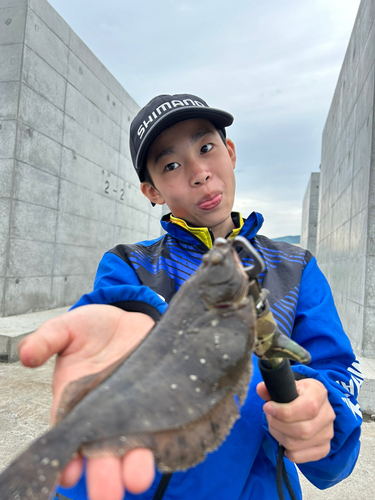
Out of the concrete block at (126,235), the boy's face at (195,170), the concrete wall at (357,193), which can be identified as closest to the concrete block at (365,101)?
the concrete wall at (357,193)

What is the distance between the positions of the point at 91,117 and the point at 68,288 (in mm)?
5418

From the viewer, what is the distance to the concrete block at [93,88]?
31.6 ft

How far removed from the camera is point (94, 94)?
35.4ft

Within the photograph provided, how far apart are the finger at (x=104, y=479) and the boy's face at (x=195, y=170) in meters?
1.53

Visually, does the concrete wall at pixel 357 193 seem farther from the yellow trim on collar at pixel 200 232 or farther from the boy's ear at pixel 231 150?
the yellow trim on collar at pixel 200 232

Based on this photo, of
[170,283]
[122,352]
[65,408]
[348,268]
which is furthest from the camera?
[348,268]

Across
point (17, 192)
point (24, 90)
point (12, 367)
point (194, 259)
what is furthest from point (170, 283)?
point (24, 90)

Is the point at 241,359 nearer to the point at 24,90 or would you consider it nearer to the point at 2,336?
the point at 2,336

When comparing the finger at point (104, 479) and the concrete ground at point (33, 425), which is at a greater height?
the finger at point (104, 479)

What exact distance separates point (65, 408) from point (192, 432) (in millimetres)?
392

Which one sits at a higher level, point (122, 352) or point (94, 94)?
point (94, 94)

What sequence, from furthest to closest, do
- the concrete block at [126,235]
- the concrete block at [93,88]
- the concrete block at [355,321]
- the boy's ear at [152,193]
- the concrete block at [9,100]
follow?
the concrete block at [126,235] < the concrete block at [93,88] < the concrete block at [9,100] < the concrete block at [355,321] < the boy's ear at [152,193]

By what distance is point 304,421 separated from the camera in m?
1.30

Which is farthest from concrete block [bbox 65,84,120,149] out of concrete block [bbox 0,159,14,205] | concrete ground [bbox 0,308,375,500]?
concrete ground [bbox 0,308,375,500]
